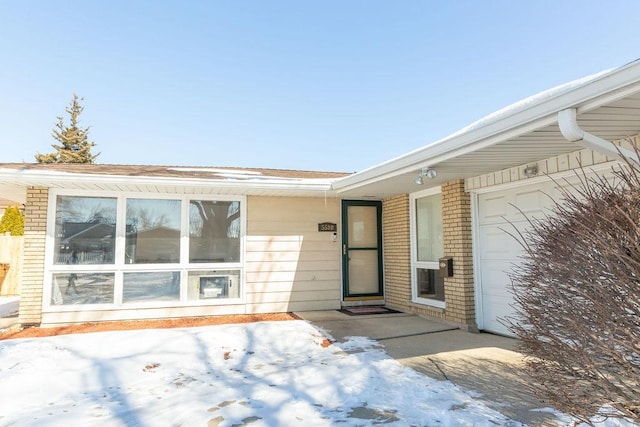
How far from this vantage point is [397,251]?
7750mm

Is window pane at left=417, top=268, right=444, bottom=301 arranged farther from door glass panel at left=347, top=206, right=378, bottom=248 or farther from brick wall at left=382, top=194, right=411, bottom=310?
door glass panel at left=347, top=206, right=378, bottom=248

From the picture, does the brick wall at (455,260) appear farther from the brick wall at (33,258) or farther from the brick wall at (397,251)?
the brick wall at (33,258)

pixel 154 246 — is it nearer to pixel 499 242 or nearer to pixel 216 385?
pixel 216 385

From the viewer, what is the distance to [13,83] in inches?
468

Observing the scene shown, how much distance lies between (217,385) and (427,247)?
4.65 metres

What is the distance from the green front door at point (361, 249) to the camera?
806 cm

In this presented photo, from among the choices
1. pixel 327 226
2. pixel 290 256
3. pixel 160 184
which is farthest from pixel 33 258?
pixel 327 226

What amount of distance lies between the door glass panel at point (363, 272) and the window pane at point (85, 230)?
15.1 ft

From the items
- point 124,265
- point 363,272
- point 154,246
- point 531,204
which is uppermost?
point 531,204

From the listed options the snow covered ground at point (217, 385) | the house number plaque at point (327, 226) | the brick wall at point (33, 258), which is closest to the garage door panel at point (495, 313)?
the snow covered ground at point (217, 385)

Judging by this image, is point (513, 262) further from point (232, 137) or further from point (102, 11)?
point (232, 137)

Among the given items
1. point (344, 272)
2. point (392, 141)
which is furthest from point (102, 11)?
point (392, 141)

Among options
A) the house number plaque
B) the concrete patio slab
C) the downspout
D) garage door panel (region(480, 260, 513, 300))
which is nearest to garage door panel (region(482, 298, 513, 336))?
garage door panel (region(480, 260, 513, 300))

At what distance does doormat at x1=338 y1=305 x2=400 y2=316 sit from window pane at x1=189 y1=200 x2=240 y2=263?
7.81 ft
